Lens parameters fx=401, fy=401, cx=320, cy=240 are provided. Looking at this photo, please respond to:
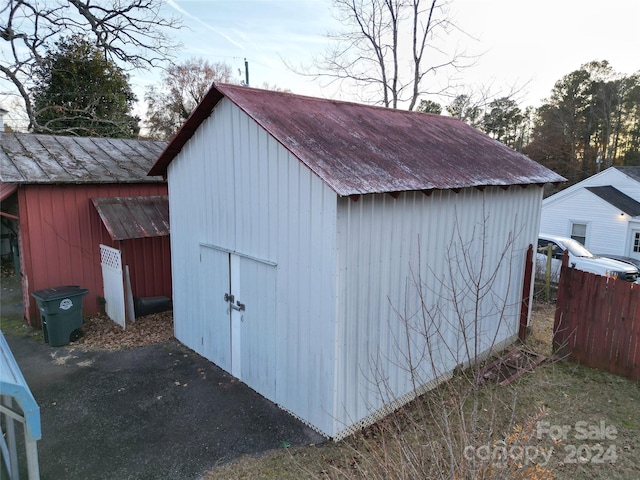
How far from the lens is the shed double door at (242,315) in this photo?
5.66 meters

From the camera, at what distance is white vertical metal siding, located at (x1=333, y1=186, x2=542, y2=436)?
4.80 m

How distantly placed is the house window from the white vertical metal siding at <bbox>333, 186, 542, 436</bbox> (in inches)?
566

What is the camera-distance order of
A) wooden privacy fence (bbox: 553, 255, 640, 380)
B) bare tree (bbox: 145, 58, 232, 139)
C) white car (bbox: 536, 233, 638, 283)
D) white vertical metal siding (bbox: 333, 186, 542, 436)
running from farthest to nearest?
bare tree (bbox: 145, 58, 232, 139)
white car (bbox: 536, 233, 638, 283)
wooden privacy fence (bbox: 553, 255, 640, 380)
white vertical metal siding (bbox: 333, 186, 542, 436)

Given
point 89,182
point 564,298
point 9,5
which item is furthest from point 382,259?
point 9,5

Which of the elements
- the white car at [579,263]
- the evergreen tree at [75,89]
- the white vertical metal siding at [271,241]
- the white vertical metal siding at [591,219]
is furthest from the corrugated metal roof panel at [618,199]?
the evergreen tree at [75,89]

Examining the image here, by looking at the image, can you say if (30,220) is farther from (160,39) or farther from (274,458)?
(160,39)

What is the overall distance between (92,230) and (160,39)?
14.4m

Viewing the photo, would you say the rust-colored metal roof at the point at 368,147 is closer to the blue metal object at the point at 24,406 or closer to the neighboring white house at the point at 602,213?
the blue metal object at the point at 24,406

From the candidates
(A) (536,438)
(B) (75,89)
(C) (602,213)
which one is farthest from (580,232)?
(B) (75,89)

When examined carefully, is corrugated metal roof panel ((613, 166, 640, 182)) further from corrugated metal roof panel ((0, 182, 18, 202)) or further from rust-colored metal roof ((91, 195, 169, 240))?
corrugated metal roof panel ((0, 182, 18, 202))

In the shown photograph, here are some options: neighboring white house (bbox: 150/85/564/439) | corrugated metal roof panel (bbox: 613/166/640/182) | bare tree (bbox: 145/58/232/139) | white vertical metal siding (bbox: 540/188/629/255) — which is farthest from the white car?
bare tree (bbox: 145/58/232/139)

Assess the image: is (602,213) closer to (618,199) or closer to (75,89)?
(618,199)

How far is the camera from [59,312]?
7617 millimetres

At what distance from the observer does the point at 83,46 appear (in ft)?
56.1
